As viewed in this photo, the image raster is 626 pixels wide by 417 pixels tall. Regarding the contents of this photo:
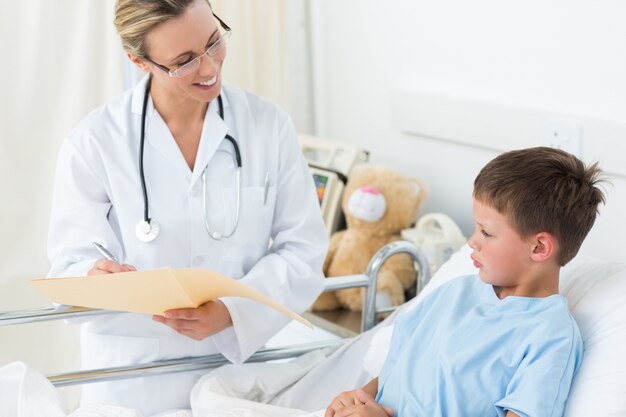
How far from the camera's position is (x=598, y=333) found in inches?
60.7

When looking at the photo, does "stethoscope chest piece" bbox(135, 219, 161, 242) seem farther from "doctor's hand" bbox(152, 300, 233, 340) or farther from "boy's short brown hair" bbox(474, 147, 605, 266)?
"boy's short brown hair" bbox(474, 147, 605, 266)

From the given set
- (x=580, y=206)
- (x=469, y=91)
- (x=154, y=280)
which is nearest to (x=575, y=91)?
(x=469, y=91)

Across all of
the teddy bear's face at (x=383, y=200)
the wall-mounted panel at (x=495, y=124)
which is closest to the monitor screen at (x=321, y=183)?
the teddy bear's face at (x=383, y=200)

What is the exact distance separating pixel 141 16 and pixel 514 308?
890 mm

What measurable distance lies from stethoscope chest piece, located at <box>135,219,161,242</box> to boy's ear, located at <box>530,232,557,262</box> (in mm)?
766

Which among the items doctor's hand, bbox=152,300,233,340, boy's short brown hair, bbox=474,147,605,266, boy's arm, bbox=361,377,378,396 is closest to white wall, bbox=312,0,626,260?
boy's short brown hair, bbox=474,147,605,266

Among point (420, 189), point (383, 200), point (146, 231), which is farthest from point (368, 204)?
point (146, 231)

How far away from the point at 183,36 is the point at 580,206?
0.81 metres

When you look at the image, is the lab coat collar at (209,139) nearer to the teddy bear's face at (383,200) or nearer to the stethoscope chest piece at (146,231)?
the stethoscope chest piece at (146,231)

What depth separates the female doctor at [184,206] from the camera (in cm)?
186

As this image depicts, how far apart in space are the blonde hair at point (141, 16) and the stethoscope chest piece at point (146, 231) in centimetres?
34

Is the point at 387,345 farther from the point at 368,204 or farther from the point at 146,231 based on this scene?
the point at 368,204

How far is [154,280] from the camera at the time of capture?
5.09 ft

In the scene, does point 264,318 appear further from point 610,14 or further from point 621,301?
point 610,14
